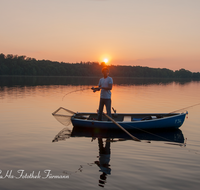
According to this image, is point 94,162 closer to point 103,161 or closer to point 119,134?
point 103,161

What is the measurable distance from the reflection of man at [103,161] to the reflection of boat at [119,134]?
1161mm

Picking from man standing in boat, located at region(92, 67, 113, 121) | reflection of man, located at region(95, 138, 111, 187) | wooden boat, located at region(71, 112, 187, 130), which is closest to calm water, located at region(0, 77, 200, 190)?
reflection of man, located at region(95, 138, 111, 187)

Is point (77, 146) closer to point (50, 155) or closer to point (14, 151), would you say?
point (50, 155)

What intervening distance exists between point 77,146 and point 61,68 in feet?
517

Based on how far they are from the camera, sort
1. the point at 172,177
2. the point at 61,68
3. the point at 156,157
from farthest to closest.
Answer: the point at 61,68, the point at 156,157, the point at 172,177

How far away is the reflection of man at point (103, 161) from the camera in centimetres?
→ 581

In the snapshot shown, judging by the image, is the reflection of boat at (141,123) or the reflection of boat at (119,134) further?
the reflection of boat at (141,123)

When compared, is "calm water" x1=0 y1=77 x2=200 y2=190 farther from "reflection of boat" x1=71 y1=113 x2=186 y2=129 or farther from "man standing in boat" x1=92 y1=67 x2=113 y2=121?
"man standing in boat" x1=92 y1=67 x2=113 y2=121

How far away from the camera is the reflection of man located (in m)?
5.81

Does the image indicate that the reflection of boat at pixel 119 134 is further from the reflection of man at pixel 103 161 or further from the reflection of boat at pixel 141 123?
the reflection of man at pixel 103 161

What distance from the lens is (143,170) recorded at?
248 inches

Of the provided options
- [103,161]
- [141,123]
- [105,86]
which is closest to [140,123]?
[141,123]

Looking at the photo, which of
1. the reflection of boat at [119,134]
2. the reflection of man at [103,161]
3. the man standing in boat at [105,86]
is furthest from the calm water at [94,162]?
the man standing in boat at [105,86]

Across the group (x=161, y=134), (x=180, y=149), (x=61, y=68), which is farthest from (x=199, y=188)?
(x=61, y=68)
